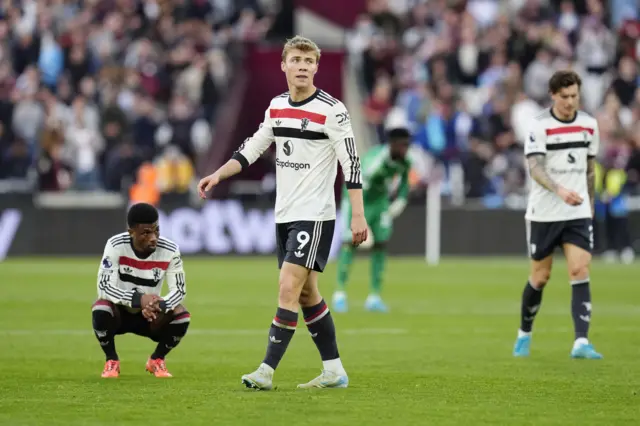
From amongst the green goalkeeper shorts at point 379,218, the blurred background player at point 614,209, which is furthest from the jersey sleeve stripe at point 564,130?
the blurred background player at point 614,209

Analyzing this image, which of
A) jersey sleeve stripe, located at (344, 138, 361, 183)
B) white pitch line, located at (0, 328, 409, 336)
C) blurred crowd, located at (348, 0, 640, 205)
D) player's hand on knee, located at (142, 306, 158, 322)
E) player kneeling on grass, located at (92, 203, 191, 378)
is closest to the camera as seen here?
jersey sleeve stripe, located at (344, 138, 361, 183)

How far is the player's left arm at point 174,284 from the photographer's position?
33.3ft

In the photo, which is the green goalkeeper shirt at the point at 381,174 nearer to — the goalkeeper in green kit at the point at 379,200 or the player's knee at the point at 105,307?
the goalkeeper in green kit at the point at 379,200

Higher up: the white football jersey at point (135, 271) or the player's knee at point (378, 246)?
the white football jersey at point (135, 271)

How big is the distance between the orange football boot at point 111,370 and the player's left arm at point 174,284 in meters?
0.62

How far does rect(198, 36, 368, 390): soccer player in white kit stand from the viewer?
9398mm

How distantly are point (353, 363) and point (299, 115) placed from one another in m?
2.94

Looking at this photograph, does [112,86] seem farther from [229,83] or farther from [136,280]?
[136,280]

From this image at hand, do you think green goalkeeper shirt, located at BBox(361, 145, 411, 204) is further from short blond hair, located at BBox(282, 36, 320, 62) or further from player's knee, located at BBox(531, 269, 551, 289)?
short blond hair, located at BBox(282, 36, 320, 62)

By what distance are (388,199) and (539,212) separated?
5.98 meters

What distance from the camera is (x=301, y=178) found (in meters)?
9.50

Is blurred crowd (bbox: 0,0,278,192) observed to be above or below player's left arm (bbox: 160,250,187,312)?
above

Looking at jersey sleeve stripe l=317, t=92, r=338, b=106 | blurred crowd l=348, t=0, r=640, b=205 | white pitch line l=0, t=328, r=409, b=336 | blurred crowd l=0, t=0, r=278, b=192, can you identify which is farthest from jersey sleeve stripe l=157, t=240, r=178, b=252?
blurred crowd l=348, t=0, r=640, b=205

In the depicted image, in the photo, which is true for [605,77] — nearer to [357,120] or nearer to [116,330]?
[357,120]
